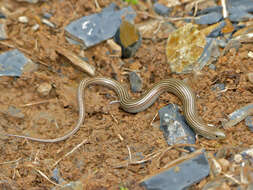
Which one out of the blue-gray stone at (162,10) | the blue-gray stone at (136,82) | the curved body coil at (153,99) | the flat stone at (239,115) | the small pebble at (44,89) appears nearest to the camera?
the flat stone at (239,115)

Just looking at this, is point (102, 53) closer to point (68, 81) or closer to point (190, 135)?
point (68, 81)

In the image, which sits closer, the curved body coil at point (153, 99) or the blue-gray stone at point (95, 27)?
the curved body coil at point (153, 99)

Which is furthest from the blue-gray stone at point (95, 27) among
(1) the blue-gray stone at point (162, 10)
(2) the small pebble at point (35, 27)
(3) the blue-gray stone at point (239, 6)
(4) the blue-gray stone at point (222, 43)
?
(3) the blue-gray stone at point (239, 6)

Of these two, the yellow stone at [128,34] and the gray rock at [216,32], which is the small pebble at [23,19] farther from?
the gray rock at [216,32]

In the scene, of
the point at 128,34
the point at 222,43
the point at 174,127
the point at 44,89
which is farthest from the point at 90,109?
the point at 222,43

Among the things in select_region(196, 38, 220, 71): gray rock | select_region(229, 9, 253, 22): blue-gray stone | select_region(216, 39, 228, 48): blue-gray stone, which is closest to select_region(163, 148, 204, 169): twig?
select_region(196, 38, 220, 71): gray rock
